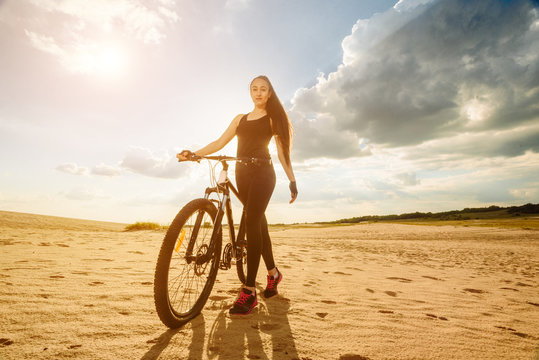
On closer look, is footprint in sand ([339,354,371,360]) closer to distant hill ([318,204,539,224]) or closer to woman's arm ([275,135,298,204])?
woman's arm ([275,135,298,204])

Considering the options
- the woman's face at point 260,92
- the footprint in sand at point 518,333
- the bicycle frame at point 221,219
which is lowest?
the footprint in sand at point 518,333

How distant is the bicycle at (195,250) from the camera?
81.3 inches

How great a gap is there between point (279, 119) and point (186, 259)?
6.14 ft

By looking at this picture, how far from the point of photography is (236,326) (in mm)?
2244

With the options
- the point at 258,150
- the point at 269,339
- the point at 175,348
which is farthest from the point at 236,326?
the point at 258,150

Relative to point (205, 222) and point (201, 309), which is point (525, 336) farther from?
point (205, 222)

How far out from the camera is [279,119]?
3217 millimetres

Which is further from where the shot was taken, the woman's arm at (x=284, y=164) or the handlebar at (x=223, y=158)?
the woman's arm at (x=284, y=164)

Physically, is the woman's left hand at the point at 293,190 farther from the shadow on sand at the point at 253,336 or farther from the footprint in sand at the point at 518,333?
the footprint in sand at the point at 518,333

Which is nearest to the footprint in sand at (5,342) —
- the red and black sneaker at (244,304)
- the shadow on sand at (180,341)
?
the shadow on sand at (180,341)

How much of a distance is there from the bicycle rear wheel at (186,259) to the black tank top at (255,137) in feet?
2.68

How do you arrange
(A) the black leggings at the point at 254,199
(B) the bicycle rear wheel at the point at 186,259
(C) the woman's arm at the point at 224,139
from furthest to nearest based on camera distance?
(C) the woman's arm at the point at 224,139 < (A) the black leggings at the point at 254,199 < (B) the bicycle rear wheel at the point at 186,259

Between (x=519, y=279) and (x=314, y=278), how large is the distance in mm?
4487

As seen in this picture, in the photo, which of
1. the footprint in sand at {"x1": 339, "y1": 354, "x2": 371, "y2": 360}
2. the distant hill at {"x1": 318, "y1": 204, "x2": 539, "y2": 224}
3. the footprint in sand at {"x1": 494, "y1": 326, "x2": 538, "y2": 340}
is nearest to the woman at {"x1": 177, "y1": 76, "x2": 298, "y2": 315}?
the footprint in sand at {"x1": 339, "y1": 354, "x2": 371, "y2": 360}
